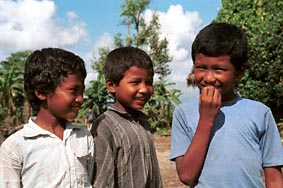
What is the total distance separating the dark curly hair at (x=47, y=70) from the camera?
7.36ft

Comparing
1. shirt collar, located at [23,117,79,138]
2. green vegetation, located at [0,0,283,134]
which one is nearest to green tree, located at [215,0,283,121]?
green vegetation, located at [0,0,283,134]

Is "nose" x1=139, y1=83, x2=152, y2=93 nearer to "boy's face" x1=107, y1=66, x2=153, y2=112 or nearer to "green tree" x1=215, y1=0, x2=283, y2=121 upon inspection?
"boy's face" x1=107, y1=66, x2=153, y2=112

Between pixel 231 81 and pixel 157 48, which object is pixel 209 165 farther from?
pixel 157 48

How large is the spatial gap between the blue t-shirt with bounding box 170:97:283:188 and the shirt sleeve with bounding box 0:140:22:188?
698 mm

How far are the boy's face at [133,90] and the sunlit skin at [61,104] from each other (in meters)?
0.23

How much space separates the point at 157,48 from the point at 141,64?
21.6 m

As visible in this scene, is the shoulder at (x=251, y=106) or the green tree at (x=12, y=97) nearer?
the shoulder at (x=251, y=106)

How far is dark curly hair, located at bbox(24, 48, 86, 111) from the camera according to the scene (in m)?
2.24

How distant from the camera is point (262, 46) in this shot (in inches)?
491

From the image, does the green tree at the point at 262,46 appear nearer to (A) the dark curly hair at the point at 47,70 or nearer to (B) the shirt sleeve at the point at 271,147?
(A) the dark curly hair at the point at 47,70

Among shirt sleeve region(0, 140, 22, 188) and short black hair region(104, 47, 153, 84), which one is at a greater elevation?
short black hair region(104, 47, 153, 84)

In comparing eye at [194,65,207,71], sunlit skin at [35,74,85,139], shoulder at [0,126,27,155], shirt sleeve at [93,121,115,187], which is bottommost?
shirt sleeve at [93,121,115,187]

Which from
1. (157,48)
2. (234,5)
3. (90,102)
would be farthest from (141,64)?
(157,48)

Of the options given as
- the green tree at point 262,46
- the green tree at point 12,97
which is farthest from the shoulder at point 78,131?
the green tree at point 12,97
